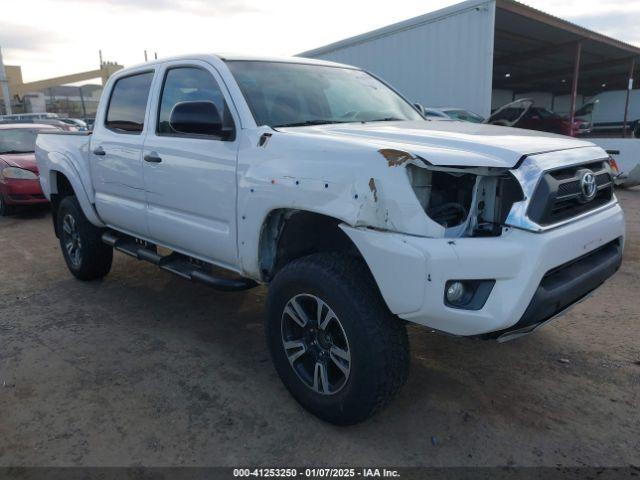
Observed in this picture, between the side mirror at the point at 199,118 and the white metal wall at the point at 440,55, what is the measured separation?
34.3 feet

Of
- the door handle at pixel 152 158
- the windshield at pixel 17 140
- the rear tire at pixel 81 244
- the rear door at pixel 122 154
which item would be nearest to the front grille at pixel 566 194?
the door handle at pixel 152 158

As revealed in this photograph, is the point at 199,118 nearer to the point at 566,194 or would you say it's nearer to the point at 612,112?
the point at 566,194

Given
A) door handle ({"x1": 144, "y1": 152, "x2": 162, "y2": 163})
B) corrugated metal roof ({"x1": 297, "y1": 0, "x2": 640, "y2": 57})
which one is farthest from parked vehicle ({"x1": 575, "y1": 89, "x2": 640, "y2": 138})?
door handle ({"x1": 144, "y1": 152, "x2": 162, "y2": 163})

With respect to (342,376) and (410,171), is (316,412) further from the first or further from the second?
(410,171)

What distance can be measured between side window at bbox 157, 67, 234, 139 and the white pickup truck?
0.5 inches

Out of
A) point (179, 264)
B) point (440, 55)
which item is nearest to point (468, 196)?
point (179, 264)

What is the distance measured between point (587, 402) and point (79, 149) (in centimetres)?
459

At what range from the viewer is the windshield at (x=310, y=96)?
10.6ft

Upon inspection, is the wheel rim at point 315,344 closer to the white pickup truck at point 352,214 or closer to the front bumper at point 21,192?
the white pickup truck at point 352,214

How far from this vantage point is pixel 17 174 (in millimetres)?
8586

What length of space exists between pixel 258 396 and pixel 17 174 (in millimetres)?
7535

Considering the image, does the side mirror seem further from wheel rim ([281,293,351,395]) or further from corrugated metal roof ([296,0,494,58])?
corrugated metal roof ([296,0,494,58])

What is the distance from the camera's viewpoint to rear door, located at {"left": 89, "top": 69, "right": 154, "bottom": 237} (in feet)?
13.1

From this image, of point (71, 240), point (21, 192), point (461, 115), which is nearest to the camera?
point (71, 240)
